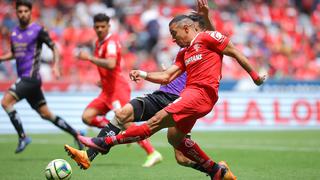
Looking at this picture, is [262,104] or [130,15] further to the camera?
[130,15]

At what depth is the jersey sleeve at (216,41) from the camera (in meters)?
8.51

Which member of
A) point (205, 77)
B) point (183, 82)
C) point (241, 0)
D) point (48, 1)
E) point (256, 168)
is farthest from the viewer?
point (241, 0)

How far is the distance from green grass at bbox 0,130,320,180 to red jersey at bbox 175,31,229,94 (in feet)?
6.39

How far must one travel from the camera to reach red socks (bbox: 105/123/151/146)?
8367 millimetres

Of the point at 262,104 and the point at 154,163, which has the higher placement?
the point at 154,163

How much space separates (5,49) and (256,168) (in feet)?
41.6

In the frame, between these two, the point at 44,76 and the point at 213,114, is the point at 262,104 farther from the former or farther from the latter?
the point at 44,76

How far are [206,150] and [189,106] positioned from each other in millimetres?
6483

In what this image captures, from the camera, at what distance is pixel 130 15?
2622cm

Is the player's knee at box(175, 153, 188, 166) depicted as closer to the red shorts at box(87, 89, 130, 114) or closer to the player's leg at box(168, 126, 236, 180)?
the player's leg at box(168, 126, 236, 180)

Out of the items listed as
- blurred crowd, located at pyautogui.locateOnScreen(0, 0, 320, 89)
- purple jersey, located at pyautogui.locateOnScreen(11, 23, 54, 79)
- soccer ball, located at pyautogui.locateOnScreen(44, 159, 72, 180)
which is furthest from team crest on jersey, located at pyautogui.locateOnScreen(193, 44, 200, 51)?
blurred crowd, located at pyautogui.locateOnScreen(0, 0, 320, 89)

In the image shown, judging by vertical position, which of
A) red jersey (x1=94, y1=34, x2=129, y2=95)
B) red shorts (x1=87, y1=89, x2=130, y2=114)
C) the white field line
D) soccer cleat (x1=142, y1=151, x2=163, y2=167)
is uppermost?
red jersey (x1=94, y1=34, x2=129, y2=95)

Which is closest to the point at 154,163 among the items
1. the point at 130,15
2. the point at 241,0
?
the point at 130,15

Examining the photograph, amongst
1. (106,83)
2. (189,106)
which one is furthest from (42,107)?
(189,106)
